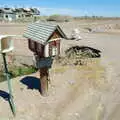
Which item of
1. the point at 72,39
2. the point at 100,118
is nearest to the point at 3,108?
the point at 100,118

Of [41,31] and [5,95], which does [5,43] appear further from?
A: [5,95]

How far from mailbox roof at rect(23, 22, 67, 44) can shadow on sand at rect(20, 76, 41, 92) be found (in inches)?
65.5

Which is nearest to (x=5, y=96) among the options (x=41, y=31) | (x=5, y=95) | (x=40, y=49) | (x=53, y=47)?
(x=5, y=95)

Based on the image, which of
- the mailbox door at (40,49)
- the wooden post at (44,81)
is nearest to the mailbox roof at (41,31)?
the mailbox door at (40,49)

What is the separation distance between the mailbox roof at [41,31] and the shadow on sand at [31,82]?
1.66m

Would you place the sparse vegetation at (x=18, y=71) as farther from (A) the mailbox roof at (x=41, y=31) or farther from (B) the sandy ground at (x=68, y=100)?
(A) the mailbox roof at (x=41, y=31)

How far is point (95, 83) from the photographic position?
997 cm

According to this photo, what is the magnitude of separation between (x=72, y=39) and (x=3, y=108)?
933cm

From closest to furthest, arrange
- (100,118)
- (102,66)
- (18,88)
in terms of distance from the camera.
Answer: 1. (100,118)
2. (18,88)
3. (102,66)

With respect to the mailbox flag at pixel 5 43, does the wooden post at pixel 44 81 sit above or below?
below

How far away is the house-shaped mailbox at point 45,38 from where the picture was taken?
8406 mm

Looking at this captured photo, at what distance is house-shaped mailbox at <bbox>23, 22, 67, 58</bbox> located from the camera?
841cm

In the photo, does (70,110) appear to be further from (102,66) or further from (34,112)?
(102,66)

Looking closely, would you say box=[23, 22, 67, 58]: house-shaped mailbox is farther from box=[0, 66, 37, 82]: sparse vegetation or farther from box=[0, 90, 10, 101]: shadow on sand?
box=[0, 66, 37, 82]: sparse vegetation
